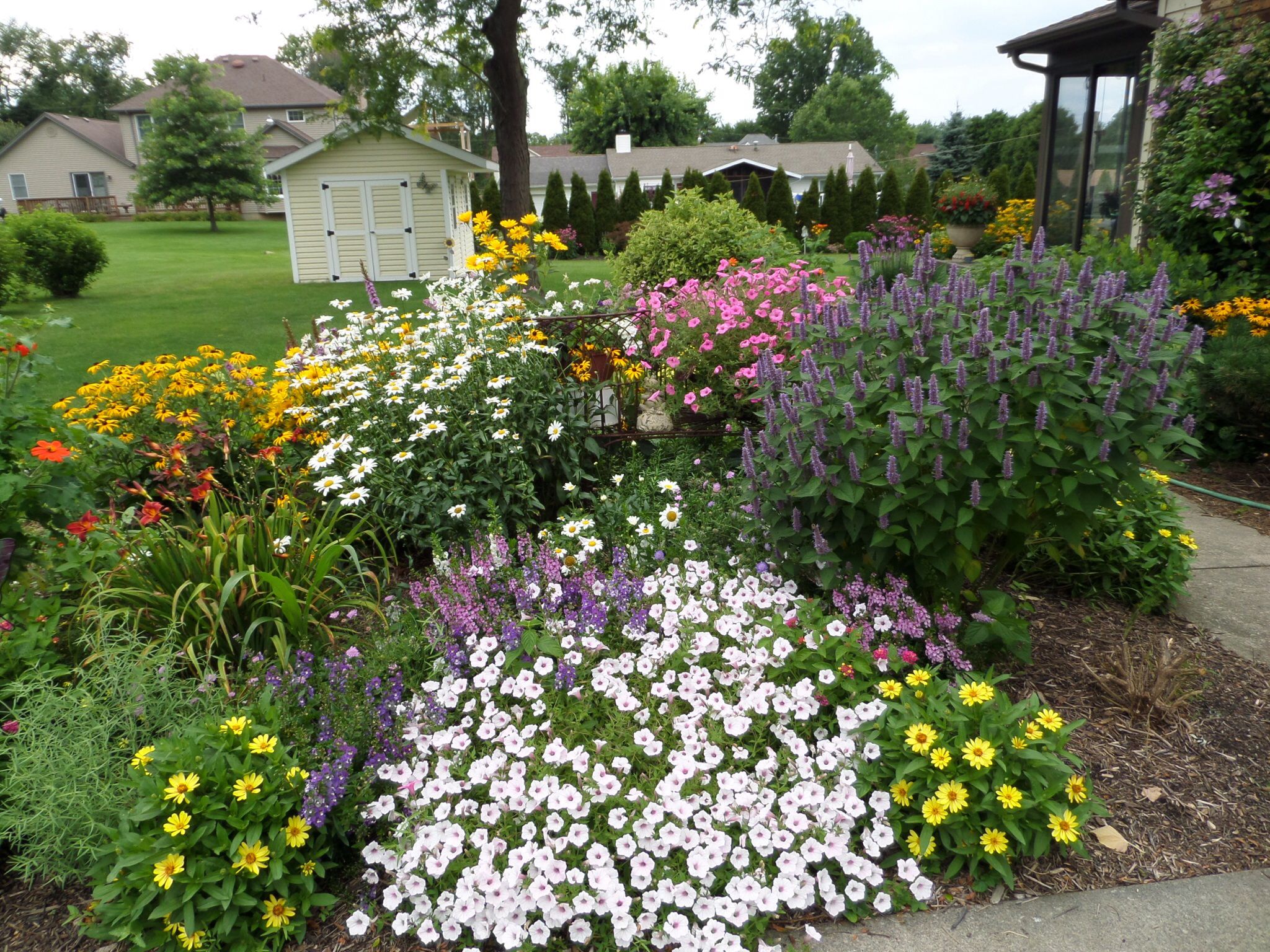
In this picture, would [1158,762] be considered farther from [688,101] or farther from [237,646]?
[688,101]

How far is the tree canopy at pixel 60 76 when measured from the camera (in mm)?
51312

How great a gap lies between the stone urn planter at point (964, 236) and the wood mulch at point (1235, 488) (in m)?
12.2

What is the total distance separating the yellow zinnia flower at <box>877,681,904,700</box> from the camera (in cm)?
236

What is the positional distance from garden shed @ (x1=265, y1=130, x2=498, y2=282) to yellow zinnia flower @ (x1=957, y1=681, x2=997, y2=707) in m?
17.0

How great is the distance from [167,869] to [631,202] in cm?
2451

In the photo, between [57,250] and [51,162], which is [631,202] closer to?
[57,250]

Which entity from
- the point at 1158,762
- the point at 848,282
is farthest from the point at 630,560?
the point at 848,282

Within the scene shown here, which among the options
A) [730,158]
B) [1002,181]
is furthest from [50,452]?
[730,158]

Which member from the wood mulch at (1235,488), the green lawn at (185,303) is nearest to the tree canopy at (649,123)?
the green lawn at (185,303)

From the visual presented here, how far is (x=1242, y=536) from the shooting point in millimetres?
4004

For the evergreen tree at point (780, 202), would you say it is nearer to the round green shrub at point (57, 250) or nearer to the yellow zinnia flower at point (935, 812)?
the round green shrub at point (57, 250)

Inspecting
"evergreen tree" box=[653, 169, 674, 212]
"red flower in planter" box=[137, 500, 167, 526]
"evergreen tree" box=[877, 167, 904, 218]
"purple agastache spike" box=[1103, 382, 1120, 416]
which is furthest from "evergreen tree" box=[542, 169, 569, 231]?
"purple agastache spike" box=[1103, 382, 1120, 416]

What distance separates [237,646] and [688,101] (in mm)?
46151

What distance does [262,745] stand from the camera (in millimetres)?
2119
